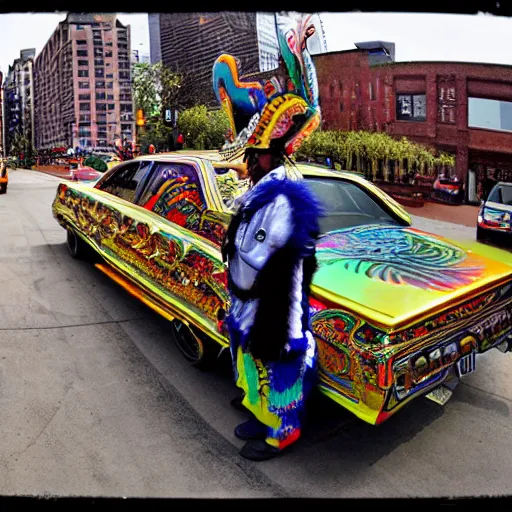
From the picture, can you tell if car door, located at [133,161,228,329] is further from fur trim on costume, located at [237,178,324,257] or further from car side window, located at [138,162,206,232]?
fur trim on costume, located at [237,178,324,257]

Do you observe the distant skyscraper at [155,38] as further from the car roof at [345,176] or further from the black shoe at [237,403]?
the black shoe at [237,403]

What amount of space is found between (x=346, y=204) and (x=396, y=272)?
1.15 metres

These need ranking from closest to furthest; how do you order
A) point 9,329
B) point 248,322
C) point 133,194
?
1. point 248,322
2. point 9,329
3. point 133,194

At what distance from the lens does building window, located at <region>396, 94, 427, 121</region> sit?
5532 mm

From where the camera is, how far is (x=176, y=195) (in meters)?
3.73

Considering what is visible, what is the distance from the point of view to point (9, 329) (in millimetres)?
3969

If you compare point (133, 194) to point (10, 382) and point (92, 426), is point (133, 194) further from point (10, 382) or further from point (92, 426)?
point (92, 426)

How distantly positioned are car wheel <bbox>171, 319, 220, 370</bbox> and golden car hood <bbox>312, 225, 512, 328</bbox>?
0.97 m

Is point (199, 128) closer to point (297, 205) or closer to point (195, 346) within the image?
point (195, 346)

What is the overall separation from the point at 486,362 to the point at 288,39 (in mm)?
2684

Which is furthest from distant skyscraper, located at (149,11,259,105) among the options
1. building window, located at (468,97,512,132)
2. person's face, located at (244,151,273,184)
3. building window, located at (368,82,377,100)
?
building window, located at (468,97,512,132)

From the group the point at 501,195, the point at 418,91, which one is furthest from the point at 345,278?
the point at 501,195

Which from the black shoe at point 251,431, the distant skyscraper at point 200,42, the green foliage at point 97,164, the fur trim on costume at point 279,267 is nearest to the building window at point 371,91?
the distant skyscraper at point 200,42
